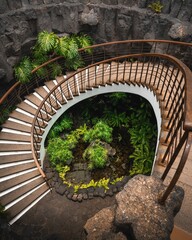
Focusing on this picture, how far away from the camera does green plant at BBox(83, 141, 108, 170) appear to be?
24.0 ft

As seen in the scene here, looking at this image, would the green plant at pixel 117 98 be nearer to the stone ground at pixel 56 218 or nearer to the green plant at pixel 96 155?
the green plant at pixel 96 155

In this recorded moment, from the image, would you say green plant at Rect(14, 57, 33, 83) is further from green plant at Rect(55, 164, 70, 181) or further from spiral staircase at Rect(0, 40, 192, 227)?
green plant at Rect(55, 164, 70, 181)

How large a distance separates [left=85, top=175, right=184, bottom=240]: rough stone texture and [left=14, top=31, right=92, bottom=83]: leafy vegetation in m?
5.23

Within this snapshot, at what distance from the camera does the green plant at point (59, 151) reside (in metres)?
7.47

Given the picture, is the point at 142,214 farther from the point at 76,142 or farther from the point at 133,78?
the point at 76,142

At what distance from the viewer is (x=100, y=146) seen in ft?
25.4

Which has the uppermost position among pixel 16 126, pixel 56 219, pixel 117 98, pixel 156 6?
pixel 156 6

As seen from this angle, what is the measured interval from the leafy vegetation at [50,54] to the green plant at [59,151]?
2.38m

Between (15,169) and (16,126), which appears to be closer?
(15,169)

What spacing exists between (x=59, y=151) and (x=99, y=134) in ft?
5.20

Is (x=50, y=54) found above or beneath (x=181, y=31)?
beneath

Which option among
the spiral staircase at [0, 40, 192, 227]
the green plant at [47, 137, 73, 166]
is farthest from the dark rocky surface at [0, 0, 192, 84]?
the green plant at [47, 137, 73, 166]

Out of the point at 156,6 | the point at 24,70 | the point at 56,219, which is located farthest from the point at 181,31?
the point at 56,219

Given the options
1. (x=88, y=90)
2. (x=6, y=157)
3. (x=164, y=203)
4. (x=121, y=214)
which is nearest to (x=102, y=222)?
(x=121, y=214)
